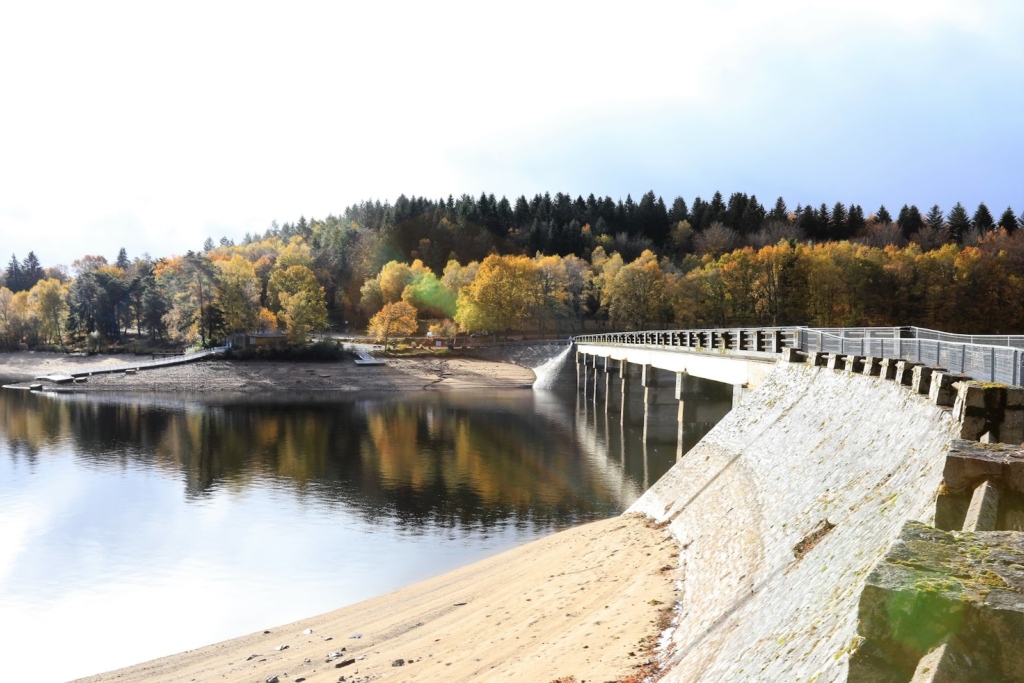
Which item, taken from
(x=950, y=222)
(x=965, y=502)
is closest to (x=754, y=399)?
(x=965, y=502)

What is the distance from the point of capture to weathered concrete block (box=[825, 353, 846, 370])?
65.0 ft

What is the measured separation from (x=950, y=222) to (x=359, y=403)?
4645 inches

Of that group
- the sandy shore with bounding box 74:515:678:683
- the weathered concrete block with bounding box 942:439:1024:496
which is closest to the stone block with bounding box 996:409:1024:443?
the weathered concrete block with bounding box 942:439:1024:496

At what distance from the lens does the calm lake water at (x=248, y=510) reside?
1861 centimetres

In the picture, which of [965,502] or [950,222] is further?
[950,222]

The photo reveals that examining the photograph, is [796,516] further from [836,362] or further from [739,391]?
[739,391]

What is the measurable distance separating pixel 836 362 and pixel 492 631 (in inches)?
473

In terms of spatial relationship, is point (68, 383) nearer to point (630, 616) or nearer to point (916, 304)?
point (630, 616)

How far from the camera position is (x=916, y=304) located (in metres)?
90.9

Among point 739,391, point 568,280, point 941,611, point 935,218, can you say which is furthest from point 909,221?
point 941,611

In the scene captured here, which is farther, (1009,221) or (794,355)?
(1009,221)

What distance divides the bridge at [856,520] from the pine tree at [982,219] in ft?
431

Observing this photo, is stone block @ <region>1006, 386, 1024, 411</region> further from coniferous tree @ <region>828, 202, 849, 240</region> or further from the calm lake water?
coniferous tree @ <region>828, 202, 849, 240</region>

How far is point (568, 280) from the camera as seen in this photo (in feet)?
377
